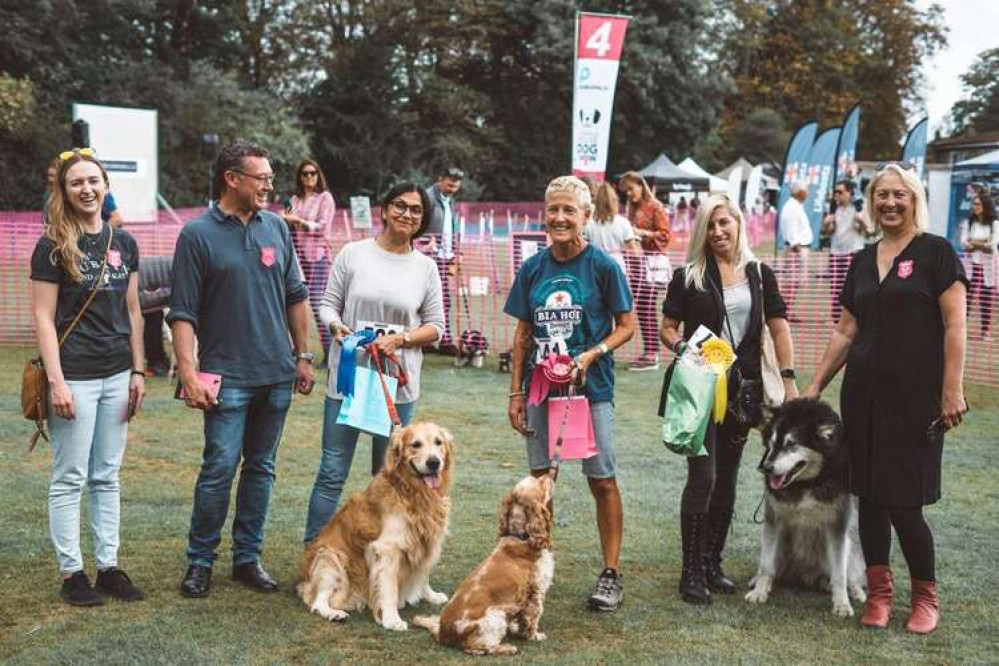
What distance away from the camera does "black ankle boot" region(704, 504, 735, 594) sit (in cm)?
457

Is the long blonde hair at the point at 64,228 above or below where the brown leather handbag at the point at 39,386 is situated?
above

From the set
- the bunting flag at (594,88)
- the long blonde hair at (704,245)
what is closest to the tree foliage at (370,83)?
the bunting flag at (594,88)

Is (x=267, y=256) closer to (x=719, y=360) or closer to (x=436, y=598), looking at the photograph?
(x=436, y=598)

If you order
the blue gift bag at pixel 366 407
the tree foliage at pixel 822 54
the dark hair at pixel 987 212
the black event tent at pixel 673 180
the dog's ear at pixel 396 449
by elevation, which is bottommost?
the dog's ear at pixel 396 449

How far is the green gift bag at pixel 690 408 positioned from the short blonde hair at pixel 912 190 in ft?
3.19

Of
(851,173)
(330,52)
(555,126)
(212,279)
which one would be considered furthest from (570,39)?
(212,279)

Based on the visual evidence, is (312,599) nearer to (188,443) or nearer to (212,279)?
(212,279)

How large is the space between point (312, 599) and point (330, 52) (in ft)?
108

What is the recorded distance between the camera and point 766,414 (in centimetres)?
429

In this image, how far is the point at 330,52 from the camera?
3466 cm

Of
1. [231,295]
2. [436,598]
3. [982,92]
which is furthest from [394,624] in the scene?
[982,92]

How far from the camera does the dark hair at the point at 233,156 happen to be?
4039mm

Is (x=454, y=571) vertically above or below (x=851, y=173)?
below

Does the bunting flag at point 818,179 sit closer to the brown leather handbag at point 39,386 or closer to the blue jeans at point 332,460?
the blue jeans at point 332,460
